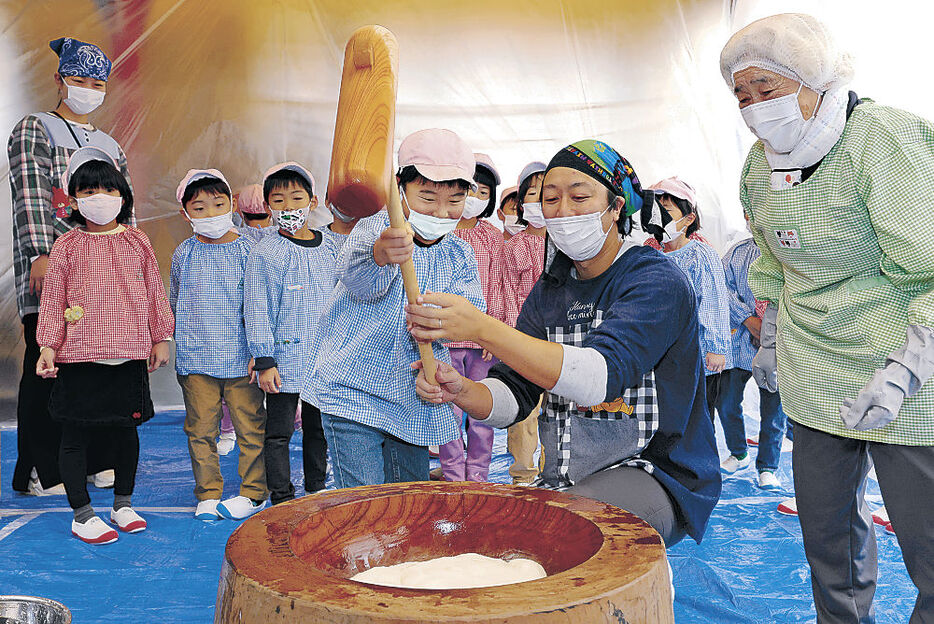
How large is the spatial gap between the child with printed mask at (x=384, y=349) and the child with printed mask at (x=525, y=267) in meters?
1.80

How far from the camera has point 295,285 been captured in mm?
3486

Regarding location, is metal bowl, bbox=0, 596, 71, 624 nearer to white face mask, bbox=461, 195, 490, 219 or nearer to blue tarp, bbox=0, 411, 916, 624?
blue tarp, bbox=0, 411, 916, 624

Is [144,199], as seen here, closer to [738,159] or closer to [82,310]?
[82,310]

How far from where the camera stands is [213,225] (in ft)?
11.3

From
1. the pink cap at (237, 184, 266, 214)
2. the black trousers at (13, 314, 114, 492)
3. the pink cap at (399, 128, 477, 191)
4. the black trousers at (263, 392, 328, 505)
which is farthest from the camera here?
the pink cap at (237, 184, 266, 214)

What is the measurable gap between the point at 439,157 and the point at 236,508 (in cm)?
194

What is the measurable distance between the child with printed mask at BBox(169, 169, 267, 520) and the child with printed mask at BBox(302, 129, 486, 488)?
1314 millimetres

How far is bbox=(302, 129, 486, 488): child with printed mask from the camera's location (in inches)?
80.8

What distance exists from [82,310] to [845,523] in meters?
2.69

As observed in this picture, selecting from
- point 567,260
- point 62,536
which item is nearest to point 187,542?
point 62,536

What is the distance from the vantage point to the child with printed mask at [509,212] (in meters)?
5.31

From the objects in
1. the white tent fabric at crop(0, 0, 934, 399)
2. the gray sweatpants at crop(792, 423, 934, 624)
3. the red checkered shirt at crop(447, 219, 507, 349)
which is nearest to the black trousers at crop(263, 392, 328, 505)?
the red checkered shirt at crop(447, 219, 507, 349)

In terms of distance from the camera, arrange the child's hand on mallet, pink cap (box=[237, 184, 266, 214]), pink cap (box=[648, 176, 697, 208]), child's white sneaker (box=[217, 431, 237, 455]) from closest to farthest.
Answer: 1. the child's hand on mallet
2. pink cap (box=[648, 176, 697, 208])
3. child's white sneaker (box=[217, 431, 237, 455])
4. pink cap (box=[237, 184, 266, 214])

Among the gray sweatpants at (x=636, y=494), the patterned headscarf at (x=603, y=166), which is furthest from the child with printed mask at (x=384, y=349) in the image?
the gray sweatpants at (x=636, y=494)
